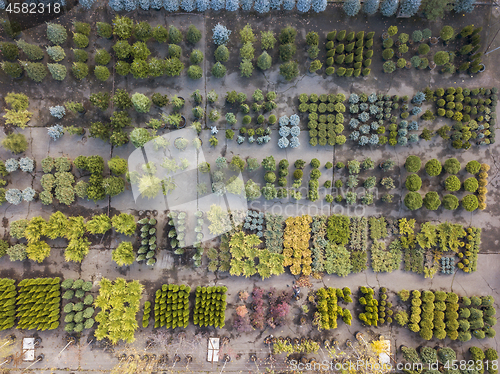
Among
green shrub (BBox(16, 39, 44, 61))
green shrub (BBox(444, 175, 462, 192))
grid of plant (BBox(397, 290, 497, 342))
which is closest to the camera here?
green shrub (BBox(16, 39, 44, 61))

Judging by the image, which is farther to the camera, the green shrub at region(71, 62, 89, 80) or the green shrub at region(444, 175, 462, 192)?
the green shrub at region(444, 175, 462, 192)

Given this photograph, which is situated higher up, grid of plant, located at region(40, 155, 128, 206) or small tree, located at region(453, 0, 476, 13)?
small tree, located at region(453, 0, 476, 13)

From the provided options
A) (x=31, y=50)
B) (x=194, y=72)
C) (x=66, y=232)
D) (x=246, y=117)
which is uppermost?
(x=31, y=50)

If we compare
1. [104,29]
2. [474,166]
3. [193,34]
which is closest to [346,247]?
[474,166]

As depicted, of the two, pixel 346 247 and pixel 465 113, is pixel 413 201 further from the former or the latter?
pixel 465 113

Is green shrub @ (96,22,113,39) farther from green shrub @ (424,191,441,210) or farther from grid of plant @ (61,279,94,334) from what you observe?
green shrub @ (424,191,441,210)

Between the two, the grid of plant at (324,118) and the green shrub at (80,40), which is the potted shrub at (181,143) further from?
the green shrub at (80,40)

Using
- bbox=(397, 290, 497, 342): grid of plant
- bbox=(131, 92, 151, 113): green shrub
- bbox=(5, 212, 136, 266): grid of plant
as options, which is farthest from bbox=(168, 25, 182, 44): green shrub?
bbox=(397, 290, 497, 342): grid of plant
